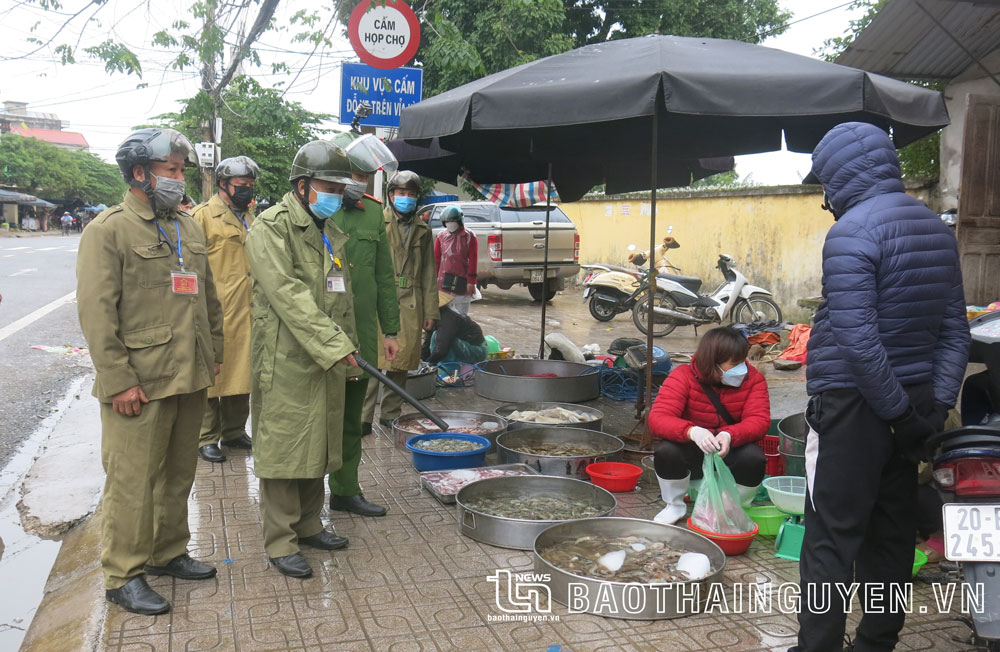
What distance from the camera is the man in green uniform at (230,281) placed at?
5.60 meters

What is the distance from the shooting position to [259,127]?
26.6 meters

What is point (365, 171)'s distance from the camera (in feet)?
14.9

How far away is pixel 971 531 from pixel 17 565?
4637 millimetres

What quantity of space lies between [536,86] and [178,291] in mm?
2483

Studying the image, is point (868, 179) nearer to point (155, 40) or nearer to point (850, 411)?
point (850, 411)

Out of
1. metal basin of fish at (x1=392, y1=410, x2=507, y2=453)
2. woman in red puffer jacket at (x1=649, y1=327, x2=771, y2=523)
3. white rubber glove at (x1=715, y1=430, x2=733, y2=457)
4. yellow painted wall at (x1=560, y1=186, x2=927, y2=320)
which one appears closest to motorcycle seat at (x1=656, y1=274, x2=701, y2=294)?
yellow painted wall at (x1=560, y1=186, x2=927, y2=320)

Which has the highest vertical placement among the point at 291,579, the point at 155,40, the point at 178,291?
the point at 155,40

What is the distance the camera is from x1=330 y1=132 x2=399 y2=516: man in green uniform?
4465 mm

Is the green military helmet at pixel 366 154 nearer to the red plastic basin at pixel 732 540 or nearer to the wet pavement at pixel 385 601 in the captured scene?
the wet pavement at pixel 385 601

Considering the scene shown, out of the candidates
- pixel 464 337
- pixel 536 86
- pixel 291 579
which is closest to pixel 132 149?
pixel 291 579

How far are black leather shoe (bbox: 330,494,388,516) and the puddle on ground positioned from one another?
1.52m

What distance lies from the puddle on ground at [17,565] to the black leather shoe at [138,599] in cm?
60

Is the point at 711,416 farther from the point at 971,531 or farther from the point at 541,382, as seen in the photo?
the point at 541,382

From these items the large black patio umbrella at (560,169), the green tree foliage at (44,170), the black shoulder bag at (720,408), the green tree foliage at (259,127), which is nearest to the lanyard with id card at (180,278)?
the black shoulder bag at (720,408)
